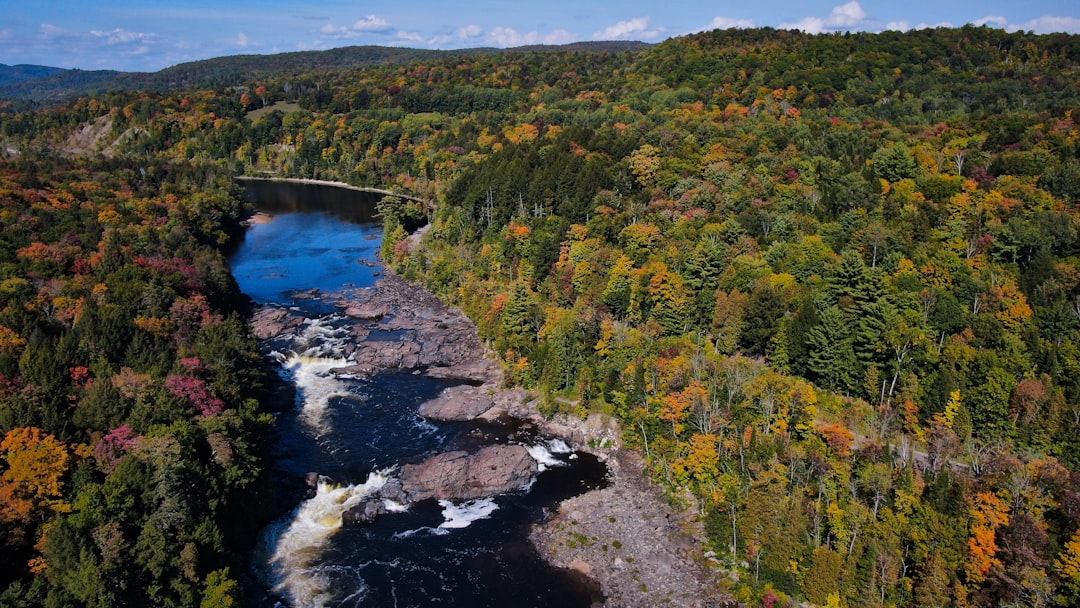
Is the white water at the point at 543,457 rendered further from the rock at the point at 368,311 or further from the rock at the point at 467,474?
the rock at the point at 368,311

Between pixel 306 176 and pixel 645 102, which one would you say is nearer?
pixel 645 102

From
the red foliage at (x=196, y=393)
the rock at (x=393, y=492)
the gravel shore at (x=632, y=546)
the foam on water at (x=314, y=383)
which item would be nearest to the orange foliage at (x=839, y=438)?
the gravel shore at (x=632, y=546)

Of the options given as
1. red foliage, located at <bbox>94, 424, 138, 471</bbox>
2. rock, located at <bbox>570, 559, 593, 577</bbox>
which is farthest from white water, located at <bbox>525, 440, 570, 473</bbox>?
red foliage, located at <bbox>94, 424, 138, 471</bbox>

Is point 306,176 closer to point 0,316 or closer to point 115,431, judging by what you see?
point 0,316

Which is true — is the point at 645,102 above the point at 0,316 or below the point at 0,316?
above

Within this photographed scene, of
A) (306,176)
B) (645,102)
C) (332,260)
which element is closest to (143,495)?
(332,260)

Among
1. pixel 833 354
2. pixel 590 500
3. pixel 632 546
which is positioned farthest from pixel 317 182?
pixel 632 546

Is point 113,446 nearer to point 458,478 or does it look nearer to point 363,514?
point 363,514
